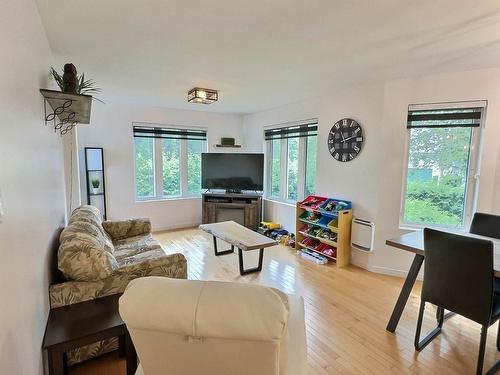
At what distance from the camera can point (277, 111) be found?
4.83 metres

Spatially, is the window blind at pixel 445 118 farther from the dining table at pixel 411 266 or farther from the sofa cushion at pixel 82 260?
the sofa cushion at pixel 82 260

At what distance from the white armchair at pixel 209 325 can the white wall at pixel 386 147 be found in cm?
281

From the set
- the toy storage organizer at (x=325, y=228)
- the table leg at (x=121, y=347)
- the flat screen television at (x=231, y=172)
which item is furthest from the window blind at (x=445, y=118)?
the table leg at (x=121, y=347)

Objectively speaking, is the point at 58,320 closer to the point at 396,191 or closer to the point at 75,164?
the point at 75,164

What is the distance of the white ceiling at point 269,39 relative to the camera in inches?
65.8

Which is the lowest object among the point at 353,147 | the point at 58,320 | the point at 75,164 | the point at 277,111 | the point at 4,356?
the point at 58,320

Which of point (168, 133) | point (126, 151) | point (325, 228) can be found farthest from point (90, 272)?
point (168, 133)

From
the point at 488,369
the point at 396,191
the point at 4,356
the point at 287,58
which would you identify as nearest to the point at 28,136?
the point at 4,356

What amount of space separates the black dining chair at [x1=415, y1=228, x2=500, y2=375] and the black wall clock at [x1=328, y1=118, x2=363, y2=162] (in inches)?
70.5

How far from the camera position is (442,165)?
3.08 meters

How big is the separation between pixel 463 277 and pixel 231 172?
392cm

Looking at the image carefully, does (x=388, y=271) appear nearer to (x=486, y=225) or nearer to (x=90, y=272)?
(x=486, y=225)

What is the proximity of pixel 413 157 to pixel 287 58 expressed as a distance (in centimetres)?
193

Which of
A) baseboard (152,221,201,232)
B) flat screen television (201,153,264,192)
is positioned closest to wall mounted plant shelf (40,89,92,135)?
flat screen television (201,153,264,192)
